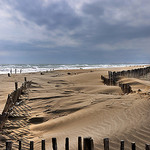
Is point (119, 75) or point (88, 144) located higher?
point (119, 75)

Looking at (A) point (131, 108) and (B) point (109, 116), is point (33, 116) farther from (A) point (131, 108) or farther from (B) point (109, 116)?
(A) point (131, 108)

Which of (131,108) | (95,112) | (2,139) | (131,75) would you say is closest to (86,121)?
(95,112)

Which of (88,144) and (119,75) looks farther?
(119,75)

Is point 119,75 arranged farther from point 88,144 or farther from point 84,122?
point 88,144

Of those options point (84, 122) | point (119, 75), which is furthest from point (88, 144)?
point (119, 75)

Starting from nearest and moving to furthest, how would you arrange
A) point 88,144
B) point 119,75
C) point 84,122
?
1. point 88,144
2. point 84,122
3. point 119,75

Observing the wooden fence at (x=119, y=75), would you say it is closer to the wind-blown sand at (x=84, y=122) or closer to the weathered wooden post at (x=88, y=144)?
the wind-blown sand at (x=84, y=122)

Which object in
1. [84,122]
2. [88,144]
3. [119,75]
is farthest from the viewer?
[119,75]

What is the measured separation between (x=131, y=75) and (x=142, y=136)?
15.7 m

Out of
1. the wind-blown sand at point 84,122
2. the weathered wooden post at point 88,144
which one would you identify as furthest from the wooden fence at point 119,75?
the weathered wooden post at point 88,144

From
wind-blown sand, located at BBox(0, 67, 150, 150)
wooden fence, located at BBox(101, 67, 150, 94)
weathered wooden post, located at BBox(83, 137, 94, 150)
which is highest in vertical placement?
wooden fence, located at BBox(101, 67, 150, 94)

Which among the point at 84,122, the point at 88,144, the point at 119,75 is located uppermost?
the point at 119,75

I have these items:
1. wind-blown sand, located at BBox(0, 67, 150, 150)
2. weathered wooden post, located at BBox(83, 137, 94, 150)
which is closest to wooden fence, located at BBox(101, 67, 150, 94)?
wind-blown sand, located at BBox(0, 67, 150, 150)

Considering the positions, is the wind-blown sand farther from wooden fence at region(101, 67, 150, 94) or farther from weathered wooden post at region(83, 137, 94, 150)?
wooden fence at region(101, 67, 150, 94)
